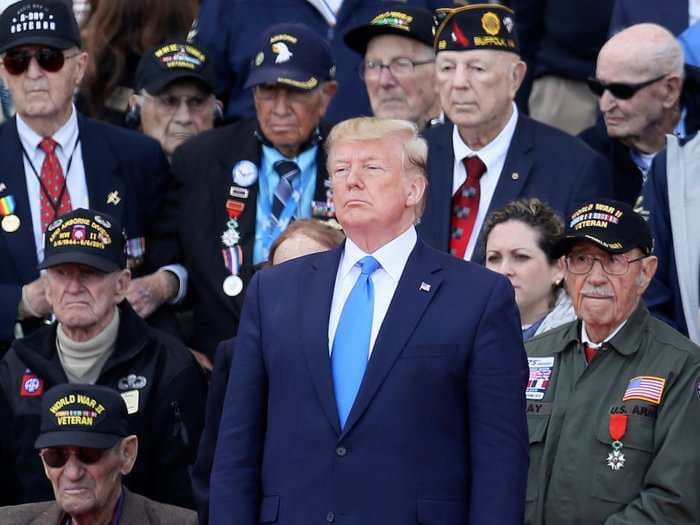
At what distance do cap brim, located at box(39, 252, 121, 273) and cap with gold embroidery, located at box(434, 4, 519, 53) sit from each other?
1.89m

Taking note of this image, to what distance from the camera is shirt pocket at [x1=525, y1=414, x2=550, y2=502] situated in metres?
5.90

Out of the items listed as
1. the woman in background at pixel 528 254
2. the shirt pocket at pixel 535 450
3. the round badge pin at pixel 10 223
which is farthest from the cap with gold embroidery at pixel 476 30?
the shirt pocket at pixel 535 450

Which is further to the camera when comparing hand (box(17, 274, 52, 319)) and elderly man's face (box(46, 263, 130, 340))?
hand (box(17, 274, 52, 319))

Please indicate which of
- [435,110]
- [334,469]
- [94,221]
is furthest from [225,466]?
[435,110]

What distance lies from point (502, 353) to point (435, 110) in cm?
380

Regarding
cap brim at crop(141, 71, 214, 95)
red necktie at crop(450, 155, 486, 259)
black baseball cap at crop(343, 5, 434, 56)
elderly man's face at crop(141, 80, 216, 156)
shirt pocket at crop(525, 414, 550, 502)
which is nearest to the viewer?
shirt pocket at crop(525, 414, 550, 502)

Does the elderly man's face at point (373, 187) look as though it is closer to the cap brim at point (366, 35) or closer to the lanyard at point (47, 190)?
the lanyard at point (47, 190)

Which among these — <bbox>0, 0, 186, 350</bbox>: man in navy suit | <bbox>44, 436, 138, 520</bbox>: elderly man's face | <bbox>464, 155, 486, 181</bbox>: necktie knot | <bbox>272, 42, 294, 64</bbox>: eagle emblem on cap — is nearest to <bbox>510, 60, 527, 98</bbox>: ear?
<bbox>464, 155, 486, 181</bbox>: necktie knot

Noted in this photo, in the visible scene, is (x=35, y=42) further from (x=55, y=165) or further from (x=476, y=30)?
(x=476, y=30)

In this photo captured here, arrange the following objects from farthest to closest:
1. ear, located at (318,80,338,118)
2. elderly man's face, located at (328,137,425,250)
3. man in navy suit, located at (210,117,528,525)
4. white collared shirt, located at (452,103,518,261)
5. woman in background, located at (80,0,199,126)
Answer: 1. woman in background, located at (80,0,199,126)
2. ear, located at (318,80,338,118)
3. white collared shirt, located at (452,103,518,261)
4. elderly man's face, located at (328,137,425,250)
5. man in navy suit, located at (210,117,528,525)

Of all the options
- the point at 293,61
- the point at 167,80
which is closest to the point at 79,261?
the point at 293,61

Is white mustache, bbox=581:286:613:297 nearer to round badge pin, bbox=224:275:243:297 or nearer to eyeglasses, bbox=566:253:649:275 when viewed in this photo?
eyeglasses, bbox=566:253:649:275

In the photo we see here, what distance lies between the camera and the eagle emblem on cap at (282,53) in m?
8.02

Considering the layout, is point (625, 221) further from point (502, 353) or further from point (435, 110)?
point (435, 110)
